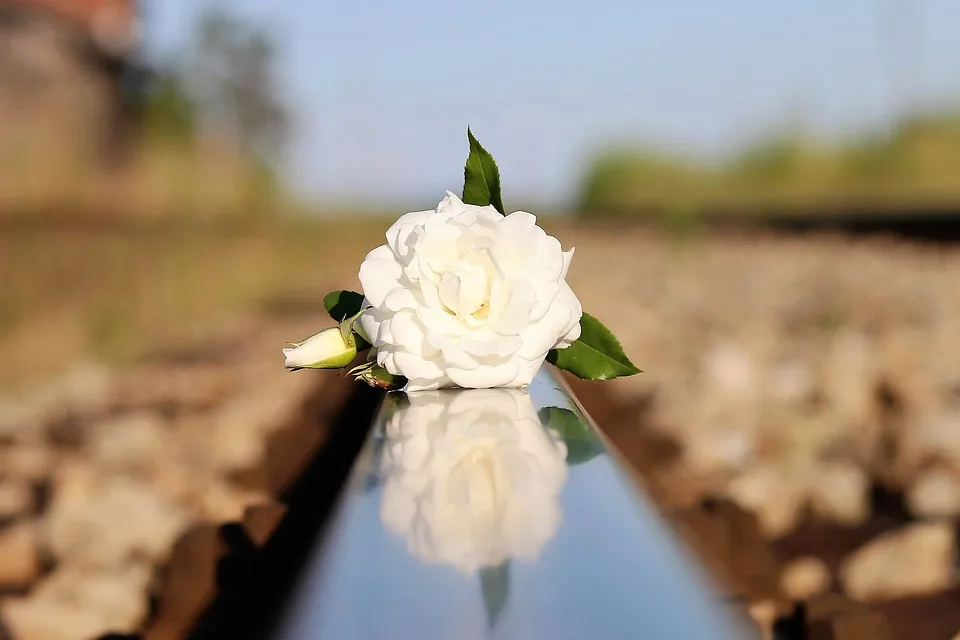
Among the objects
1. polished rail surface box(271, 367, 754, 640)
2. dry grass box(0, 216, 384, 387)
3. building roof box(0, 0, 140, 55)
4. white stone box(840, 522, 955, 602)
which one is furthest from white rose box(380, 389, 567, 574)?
building roof box(0, 0, 140, 55)

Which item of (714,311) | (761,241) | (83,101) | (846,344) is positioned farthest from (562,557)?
(83,101)

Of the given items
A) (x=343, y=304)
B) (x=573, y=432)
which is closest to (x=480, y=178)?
(x=343, y=304)

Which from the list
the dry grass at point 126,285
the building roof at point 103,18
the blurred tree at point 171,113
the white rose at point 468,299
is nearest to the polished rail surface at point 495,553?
the white rose at point 468,299

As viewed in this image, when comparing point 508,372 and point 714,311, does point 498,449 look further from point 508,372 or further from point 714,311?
point 714,311

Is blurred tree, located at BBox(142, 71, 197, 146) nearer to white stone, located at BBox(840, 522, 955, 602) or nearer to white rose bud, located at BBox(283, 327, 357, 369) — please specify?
white stone, located at BBox(840, 522, 955, 602)

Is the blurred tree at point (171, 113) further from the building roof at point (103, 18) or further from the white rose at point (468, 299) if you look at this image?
the white rose at point (468, 299)

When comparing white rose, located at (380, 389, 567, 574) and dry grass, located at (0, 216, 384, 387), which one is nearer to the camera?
white rose, located at (380, 389, 567, 574)

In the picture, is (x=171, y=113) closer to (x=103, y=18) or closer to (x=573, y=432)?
(x=103, y=18)
